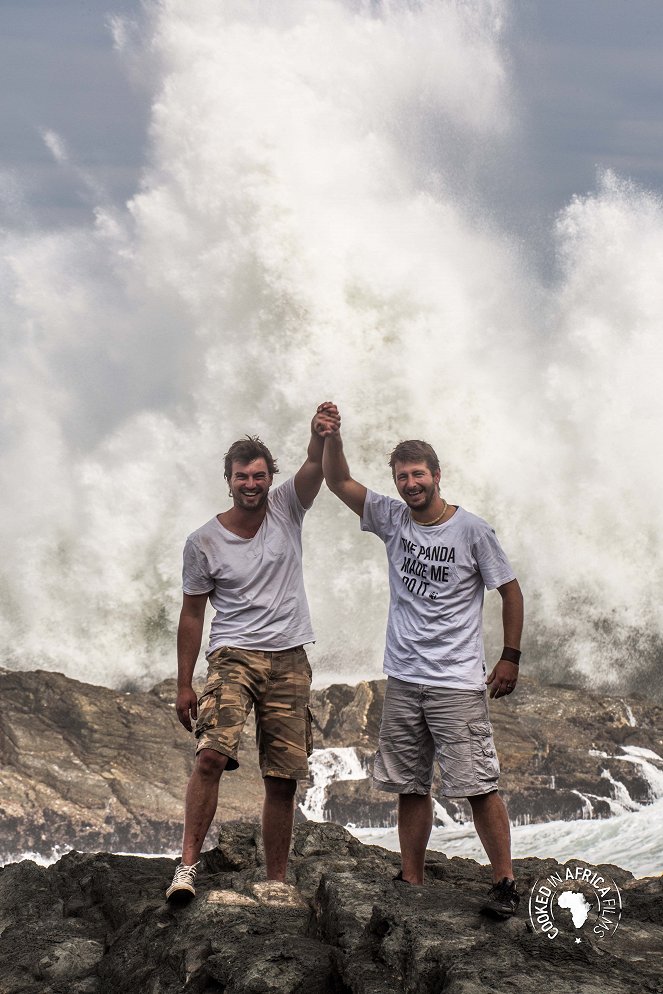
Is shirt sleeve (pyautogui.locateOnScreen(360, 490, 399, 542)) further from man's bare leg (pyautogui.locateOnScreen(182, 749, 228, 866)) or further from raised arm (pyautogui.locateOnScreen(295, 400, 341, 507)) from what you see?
man's bare leg (pyautogui.locateOnScreen(182, 749, 228, 866))

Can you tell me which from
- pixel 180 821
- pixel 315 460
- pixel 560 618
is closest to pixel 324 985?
pixel 315 460

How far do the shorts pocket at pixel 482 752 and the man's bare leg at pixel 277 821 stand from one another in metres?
0.78

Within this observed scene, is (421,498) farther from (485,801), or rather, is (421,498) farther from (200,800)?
(200,800)

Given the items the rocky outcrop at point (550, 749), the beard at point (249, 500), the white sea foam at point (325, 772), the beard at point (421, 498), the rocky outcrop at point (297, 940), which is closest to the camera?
the rocky outcrop at point (297, 940)

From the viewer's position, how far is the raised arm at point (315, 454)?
14.6 ft

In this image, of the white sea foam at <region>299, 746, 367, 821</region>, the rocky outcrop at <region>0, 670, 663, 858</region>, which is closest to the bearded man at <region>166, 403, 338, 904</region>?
the rocky outcrop at <region>0, 670, 663, 858</region>

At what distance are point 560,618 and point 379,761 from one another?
15469 millimetres

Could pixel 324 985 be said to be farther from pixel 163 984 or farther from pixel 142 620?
pixel 142 620

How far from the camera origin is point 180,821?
12.0m

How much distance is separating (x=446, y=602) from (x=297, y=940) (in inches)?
55.7

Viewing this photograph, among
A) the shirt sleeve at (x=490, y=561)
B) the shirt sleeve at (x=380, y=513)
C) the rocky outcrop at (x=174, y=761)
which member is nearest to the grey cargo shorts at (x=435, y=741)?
the shirt sleeve at (x=490, y=561)

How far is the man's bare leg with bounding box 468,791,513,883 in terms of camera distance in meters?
4.14

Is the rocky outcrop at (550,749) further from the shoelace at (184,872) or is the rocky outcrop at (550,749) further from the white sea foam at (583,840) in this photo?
the shoelace at (184,872)

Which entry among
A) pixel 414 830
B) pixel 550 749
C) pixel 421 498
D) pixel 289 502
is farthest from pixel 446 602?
pixel 550 749
